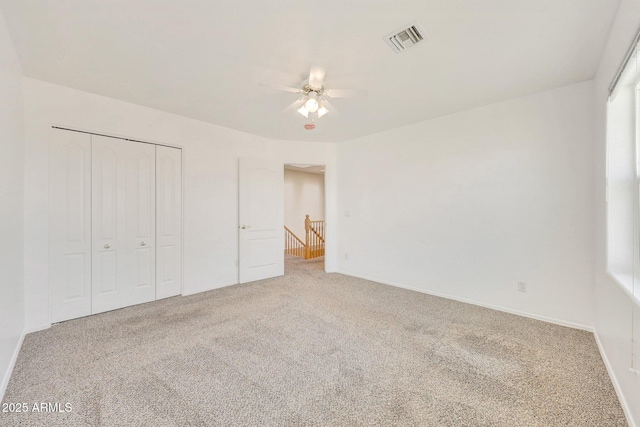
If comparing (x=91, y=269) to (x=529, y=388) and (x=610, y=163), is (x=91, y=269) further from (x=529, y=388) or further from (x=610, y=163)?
(x=610, y=163)

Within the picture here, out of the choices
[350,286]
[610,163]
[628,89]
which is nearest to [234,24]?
[628,89]

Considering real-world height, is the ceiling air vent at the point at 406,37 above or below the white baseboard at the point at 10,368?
above

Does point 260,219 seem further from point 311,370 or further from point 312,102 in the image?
point 311,370

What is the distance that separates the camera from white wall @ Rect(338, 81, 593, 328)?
2.61m

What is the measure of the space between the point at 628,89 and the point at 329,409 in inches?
120

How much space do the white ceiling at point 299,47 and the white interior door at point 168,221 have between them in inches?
29.8

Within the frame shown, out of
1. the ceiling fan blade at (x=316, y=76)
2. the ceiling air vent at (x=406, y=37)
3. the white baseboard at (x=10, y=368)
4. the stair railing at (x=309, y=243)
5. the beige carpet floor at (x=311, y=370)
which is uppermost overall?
the ceiling air vent at (x=406, y=37)

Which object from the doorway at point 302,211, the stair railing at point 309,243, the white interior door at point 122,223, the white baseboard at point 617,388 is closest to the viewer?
the white baseboard at point 617,388

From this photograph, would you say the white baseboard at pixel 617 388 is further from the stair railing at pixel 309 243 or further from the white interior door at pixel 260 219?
the stair railing at pixel 309 243

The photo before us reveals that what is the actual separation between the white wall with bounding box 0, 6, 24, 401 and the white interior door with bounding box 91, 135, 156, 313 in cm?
60

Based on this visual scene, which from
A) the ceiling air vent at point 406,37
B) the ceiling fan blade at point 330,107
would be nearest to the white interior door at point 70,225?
the ceiling fan blade at point 330,107

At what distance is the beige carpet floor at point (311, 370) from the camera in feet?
4.85

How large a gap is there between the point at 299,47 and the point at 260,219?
287 cm

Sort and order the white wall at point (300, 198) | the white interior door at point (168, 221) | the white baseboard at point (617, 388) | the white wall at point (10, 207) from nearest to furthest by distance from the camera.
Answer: the white baseboard at point (617, 388), the white wall at point (10, 207), the white interior door at point (168, 221), the white wall at point (300, 198)
